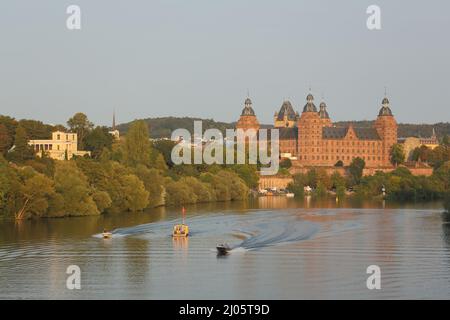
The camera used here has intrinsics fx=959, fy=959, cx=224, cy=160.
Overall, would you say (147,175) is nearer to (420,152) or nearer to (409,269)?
(409,269)

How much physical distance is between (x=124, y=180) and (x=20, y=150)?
12.6 metres

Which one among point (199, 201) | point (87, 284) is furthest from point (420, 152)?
point (87, 284)

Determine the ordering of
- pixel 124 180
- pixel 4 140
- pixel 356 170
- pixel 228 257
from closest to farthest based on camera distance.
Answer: pixel 228 257, pixel 124 180, pixel 4 140, pixel 356 170

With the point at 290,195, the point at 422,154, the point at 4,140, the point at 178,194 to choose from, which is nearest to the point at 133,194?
the point at 178,194

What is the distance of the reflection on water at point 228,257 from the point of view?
2367cm

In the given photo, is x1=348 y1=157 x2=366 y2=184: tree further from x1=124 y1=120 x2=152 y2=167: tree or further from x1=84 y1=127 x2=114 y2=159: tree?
x1=124 y1=120 x2=152 y2=167: tree

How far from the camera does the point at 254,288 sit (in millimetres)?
23922

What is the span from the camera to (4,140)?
61375 mm

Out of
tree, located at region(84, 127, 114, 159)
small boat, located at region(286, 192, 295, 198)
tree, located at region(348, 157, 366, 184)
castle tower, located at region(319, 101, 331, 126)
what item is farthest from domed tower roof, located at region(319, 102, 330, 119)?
tree, located at region(84, 127, 114, 159)

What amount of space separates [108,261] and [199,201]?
31447 millimetres

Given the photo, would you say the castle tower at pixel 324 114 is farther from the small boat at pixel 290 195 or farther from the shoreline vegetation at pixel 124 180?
the small boat at pixel 290 195

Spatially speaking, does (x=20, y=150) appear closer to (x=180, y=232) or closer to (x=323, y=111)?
(x=180, y=232)

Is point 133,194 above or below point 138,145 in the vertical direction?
below

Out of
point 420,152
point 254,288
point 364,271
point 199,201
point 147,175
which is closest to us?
point 254,288
